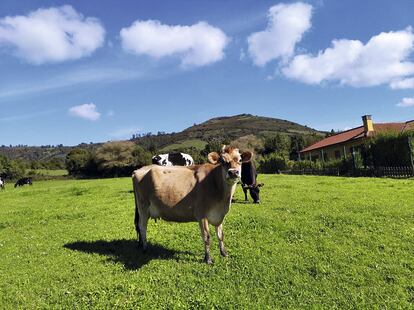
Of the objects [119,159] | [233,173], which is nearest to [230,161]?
[233,173]

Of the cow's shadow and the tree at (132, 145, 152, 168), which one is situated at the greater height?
the tree at (132, 145, 152, 168)

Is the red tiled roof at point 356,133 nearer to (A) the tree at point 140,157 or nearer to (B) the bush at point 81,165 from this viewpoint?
(A) the tree at point 140,157

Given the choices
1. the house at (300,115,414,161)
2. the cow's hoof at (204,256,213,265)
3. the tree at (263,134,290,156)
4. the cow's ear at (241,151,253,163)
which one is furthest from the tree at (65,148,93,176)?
the cow's ear at (241,151,253,163)

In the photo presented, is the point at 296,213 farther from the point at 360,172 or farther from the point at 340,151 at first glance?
the point at 340,151

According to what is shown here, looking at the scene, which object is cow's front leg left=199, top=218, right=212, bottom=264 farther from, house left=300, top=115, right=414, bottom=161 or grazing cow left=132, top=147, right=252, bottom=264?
house left=300, top=115, right=414, bottom=161

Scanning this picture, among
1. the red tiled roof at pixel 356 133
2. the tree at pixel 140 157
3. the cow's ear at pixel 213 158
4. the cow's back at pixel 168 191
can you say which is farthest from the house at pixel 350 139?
the cow's ear at pixel 213 158

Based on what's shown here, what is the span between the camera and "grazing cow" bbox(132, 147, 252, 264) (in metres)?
9.58

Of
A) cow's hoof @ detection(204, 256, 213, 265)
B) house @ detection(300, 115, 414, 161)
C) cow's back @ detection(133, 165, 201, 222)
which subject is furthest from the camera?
house @ detection(300, 115, 414, 161)

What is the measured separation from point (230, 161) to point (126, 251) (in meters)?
4.11

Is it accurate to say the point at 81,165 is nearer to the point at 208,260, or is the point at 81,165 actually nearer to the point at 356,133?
the point at 356,133

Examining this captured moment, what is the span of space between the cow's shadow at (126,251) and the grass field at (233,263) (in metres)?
0.03

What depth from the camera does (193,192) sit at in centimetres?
1027

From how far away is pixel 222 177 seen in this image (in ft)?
32.2

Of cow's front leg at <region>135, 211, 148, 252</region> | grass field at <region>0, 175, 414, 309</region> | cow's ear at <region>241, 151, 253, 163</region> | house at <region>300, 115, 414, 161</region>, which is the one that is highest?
house at <region>300, 115, 414, 161</region>
